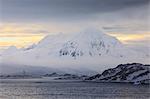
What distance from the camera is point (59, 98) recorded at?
85375mm

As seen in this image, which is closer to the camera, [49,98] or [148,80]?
[49,98]

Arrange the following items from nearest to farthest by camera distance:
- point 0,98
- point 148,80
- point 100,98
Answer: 1. point 0,98
2. point 100,98
3. point 148,80

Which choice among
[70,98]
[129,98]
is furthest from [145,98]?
[70,98]

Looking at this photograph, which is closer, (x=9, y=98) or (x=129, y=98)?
(x=9, y=98)

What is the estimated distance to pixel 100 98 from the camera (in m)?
85.0

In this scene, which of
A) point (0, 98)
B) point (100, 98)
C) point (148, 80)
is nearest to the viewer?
point (0, 98)

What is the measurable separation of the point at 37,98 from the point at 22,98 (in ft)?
9.47

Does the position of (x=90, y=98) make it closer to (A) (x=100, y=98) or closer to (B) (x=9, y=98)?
(A) (x=100, y=98)

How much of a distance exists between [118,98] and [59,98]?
11.5 metres

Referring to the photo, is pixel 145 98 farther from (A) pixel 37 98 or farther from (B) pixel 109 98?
(A) pixel 37 98

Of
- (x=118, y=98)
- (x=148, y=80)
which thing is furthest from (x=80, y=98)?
(x=148, y=80)

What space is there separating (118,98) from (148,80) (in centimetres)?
11108

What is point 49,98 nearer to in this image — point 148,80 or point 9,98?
point 9,98

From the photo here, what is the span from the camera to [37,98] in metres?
83.1
